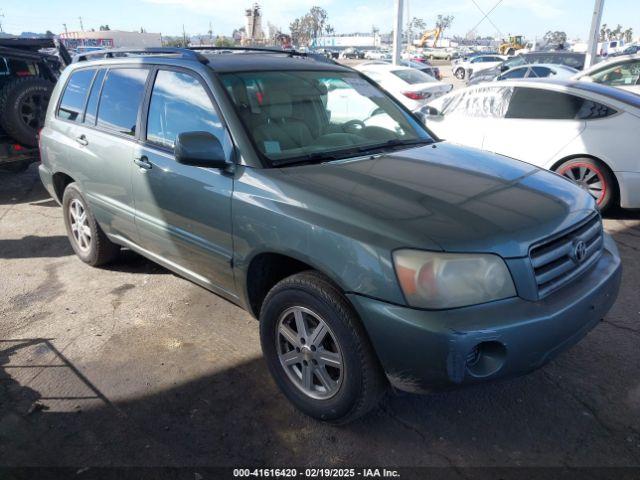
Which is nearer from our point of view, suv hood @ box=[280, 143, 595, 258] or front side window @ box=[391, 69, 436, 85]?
suv hood @ box=[280, 143, 595, 258]

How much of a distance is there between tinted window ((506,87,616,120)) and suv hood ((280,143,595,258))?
308cm

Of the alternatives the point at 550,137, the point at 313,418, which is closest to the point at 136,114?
the point at 313,418

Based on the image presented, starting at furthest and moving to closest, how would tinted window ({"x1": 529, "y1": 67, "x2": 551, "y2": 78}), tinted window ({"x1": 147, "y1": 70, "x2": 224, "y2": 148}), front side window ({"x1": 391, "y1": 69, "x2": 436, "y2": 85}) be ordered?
1. tinted window ({"x1": 529, "y1": 67, "x2": 551, "y2": 78})
2. front side window ({"x1": 391, "y1": 69, "x2": 436, "y2": 85})
3. tinted window ({"x1": 147, "y1": 70, "x2": 224, "y2": 148})

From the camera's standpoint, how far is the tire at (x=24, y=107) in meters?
6.99

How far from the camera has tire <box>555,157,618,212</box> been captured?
18.1ft

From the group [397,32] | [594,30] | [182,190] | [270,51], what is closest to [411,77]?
[397,32]

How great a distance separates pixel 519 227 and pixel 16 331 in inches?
134

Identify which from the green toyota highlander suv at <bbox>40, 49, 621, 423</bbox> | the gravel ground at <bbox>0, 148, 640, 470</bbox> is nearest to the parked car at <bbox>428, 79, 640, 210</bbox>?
the gravel ground at <bbox>0, 148, 640, 470</bbox>

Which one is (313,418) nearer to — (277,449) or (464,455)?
(277,449)

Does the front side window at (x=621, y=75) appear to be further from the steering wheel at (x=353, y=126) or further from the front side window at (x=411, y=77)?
the steering wheel at (x=353, y=126)

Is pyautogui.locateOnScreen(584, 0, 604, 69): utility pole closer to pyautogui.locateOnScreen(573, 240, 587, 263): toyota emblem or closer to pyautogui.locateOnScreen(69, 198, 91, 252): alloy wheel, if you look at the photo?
pyautogui.locateOnScreen(573, 240, 587, 263): toyota emblem

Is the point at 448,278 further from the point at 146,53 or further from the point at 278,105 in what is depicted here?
the point at 146,53

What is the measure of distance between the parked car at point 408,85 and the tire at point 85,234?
726 centimetres

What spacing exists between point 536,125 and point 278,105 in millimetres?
3840
